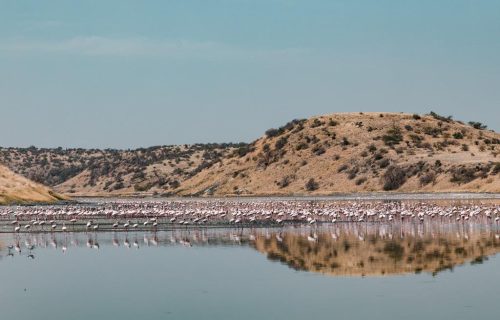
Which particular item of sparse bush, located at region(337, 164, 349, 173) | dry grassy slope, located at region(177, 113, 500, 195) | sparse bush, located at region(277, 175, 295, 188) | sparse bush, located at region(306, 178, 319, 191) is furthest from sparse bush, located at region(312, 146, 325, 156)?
sparse bush, located at region(306, 178, 319, 191)

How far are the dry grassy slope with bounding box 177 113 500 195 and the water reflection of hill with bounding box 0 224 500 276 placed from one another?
155 ft

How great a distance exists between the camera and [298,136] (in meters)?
139

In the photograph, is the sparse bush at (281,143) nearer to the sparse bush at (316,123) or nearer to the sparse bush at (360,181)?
the sparse bush at (316,123)

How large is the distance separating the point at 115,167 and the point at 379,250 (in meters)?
136

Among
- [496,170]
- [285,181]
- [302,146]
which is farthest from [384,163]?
[496,170]

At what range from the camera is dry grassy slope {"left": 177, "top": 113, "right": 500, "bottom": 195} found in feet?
359

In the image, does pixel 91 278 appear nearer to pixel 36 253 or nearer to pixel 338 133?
pixel 36 253

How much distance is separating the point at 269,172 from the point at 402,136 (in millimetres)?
17104

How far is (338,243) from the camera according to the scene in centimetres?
4756

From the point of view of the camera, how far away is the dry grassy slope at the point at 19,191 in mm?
87062

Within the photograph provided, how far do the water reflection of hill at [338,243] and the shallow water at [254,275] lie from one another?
55 mm

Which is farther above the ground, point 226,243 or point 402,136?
point 402,136

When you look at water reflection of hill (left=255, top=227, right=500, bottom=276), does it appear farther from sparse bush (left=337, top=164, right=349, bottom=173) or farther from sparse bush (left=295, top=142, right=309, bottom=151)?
sparse bush (left=295, top=142, right=309, bottom=151)

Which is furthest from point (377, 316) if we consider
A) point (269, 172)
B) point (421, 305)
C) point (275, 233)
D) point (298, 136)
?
point (298, 136)
